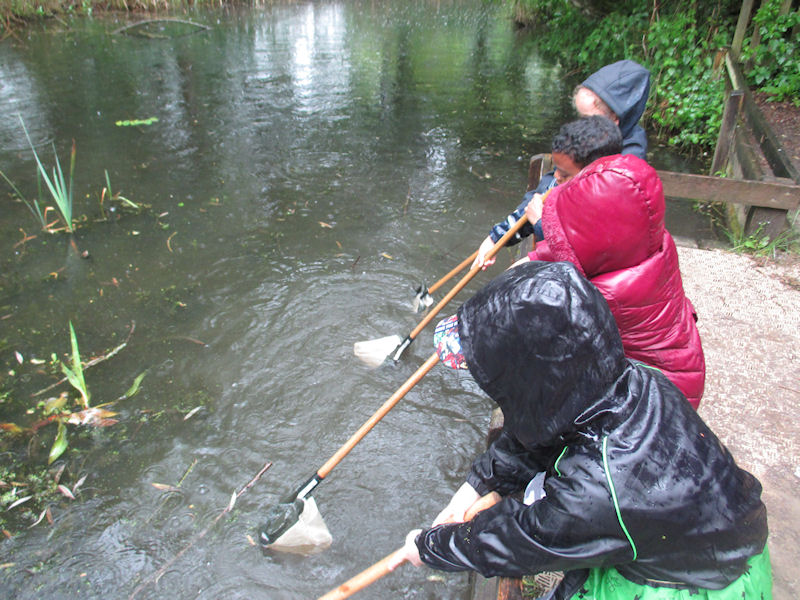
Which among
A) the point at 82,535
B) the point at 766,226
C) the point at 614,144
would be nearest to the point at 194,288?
the point at 82,535

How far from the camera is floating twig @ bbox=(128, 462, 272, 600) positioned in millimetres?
2377

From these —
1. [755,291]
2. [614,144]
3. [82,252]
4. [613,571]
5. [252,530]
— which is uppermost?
[614,144]

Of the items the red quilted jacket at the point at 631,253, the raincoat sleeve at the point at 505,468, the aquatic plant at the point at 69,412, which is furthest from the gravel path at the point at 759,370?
the aquatic plant at the point at 69,412

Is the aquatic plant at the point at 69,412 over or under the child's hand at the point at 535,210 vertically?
under

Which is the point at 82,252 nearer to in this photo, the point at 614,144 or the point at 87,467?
the point at 87,467

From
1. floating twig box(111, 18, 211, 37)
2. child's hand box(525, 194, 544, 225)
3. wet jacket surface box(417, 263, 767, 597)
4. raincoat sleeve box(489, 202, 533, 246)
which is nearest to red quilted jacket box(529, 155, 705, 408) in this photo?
wet jacket surface box(417, 263, 767, 597)

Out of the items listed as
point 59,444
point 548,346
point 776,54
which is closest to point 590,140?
point 548,346

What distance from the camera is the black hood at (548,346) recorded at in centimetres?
122

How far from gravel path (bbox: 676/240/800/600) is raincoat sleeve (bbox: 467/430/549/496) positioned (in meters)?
0.96

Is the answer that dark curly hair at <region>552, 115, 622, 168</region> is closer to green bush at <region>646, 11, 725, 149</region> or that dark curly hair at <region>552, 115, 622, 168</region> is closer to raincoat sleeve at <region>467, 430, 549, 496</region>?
raincoat sleeve at <region>467, 430, 549, 496</region>

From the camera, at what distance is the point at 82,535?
8.39ft

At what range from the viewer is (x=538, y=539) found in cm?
129

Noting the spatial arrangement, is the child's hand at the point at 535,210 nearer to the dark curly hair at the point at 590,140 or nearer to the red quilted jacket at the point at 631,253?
the dark curly hair at the point at 590,140

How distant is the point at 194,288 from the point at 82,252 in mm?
1162
